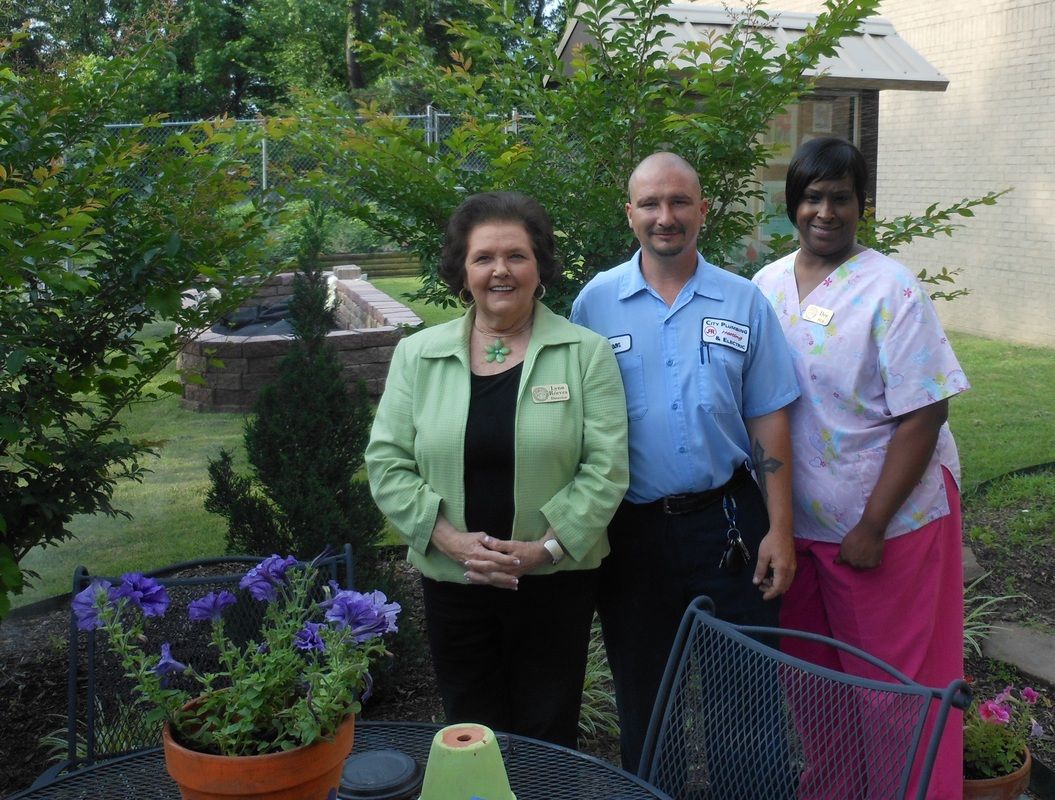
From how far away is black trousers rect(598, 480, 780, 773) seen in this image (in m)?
2.55

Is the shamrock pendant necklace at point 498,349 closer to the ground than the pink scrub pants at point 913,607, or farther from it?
farther from it

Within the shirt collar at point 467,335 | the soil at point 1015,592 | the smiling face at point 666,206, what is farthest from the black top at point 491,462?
the soil at point 1015,592

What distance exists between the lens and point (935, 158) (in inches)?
459

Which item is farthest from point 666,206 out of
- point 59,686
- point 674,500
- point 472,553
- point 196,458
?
point 196,458

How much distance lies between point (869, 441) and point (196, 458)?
5.37 m

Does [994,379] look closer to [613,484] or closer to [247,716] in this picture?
[613,484]

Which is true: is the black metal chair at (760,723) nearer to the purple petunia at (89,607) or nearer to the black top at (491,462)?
the black top at (491,462)

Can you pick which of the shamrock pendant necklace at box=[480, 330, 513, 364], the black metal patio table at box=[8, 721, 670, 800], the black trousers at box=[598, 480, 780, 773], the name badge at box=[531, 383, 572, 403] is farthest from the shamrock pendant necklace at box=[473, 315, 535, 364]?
the black metal patio table at box=[8, 721, 670, 800]

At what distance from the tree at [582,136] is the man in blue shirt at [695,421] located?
1.07 meters

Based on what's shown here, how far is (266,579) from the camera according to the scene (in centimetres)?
171

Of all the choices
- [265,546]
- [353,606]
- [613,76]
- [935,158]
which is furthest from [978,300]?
[353,606]

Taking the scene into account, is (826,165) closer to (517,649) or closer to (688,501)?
(688,501)

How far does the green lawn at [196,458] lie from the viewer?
17.7ft

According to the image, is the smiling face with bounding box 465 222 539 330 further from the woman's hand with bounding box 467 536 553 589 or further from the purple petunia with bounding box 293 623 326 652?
the purple petunia with bounding box 293 623 326 652
